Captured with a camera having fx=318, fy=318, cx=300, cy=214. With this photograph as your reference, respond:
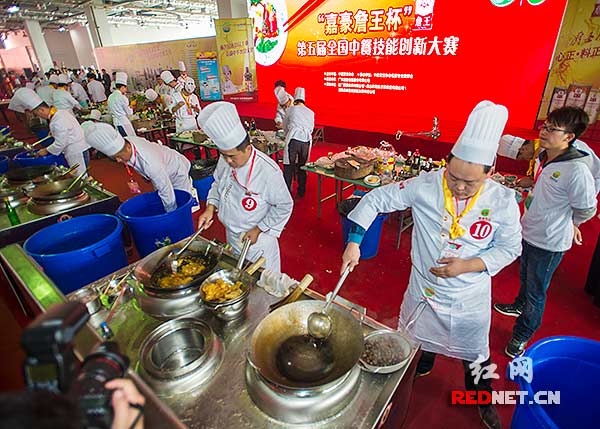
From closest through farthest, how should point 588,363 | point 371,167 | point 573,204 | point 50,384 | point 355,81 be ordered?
point 50,384 → point 588,363 → point 573,204 → point 371,167 → point 355,81

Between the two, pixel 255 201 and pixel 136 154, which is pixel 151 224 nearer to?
pixel 136 154

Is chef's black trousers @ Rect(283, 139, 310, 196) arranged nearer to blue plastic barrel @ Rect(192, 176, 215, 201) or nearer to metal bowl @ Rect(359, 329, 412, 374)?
blue plastic barrel @ Rect(192, 176, 215, 201)

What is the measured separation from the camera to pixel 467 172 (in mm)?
1521

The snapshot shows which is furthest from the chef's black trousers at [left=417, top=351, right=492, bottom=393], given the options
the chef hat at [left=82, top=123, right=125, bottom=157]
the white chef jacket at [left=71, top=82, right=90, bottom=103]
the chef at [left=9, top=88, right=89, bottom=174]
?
the white chef jacket at [left=71, top=82, right=90, bottom=103]

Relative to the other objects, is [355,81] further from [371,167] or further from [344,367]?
[344,367]

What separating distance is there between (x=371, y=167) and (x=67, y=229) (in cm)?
347

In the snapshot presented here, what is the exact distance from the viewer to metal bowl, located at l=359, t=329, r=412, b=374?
4.21ft

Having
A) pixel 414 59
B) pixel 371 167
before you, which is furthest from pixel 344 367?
pixel 414 59

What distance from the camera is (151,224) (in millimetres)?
2611

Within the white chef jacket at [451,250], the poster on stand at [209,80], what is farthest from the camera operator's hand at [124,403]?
the poster on stand at [209,80]

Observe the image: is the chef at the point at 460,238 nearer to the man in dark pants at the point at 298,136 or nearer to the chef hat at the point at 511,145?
the chef hat at the point at 511,145

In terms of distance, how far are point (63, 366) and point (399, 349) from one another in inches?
48.8

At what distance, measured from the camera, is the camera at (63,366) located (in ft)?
1.90

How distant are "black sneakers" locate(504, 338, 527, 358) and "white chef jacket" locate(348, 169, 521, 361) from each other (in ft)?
2.88
